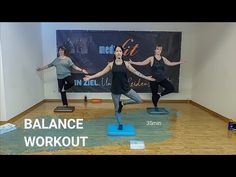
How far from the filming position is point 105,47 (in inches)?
237

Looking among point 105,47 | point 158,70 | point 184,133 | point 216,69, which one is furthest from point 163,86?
point 105,47

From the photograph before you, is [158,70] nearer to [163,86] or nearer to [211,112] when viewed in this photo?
[163,86]

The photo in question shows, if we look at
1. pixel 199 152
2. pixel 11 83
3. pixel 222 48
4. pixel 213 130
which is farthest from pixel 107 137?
pixel 222 48

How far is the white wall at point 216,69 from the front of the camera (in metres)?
4.37

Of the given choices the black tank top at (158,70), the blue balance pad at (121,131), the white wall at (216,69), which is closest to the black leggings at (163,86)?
the black tank top at (158,70)

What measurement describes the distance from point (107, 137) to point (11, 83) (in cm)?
217

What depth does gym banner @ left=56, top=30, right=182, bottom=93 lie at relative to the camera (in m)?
5.98

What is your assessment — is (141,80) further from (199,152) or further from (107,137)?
(199,152)

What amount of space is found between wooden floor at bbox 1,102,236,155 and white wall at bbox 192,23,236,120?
0.31 m

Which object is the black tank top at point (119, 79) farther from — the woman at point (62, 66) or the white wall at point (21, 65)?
the white wall at point (21, 65)

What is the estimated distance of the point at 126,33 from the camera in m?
6.01

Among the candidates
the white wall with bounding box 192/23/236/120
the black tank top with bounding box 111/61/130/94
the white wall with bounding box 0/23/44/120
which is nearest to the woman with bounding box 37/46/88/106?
the white wall with bounding box 0/23/44/120

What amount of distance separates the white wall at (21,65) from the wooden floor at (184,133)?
11.4 inches

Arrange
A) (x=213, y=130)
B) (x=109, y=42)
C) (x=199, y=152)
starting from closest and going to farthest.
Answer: (x=199, y=152)
(x=213, y=130)
(x=109, y=42)
